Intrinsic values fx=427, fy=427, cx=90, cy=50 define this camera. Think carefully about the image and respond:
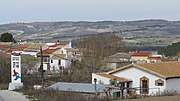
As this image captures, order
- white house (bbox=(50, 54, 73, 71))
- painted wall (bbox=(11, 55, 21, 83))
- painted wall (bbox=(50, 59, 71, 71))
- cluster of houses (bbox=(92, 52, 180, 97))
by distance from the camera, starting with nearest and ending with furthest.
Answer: cluster of houses (bbox=(92, 52, 180, 97))
painted wall (bbox=(11, 55, 21, 83))
painted wall (bbox=(50, 59, 71, 71))
white house (bbox=(50, 54, 73, 71))

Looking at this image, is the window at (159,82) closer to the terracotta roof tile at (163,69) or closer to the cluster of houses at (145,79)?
the cluster of houses at (145,79)

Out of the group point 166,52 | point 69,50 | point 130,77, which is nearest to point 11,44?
point 69,50

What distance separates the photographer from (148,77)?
32.1m

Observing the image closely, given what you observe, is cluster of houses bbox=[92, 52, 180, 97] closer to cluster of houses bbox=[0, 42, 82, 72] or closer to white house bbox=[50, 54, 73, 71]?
cluster of houses bbox=[0, 42, 82, 72]

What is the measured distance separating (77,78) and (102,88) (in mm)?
20671

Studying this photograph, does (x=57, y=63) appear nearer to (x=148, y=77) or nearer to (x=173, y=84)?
(x=148, y=77)

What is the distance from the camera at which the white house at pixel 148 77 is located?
3128 centimetres

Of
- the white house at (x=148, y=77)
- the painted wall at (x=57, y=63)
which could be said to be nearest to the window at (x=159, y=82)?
the white house at (x=148, y=77)

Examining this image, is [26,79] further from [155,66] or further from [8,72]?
[155,66]

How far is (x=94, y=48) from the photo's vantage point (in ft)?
224

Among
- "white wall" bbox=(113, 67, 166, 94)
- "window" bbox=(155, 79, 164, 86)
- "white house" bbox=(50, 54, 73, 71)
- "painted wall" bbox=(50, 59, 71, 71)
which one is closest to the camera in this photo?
"window" bbox=(155, 79, 164, 86)

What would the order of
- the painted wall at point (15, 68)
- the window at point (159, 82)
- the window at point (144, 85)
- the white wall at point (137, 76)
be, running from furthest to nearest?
the painted wall at point (15, 68) < the white wall at point (137, 76) < the window at point (144, 85) < the window at point (159, 82)

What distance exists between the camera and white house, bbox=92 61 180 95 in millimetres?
31281

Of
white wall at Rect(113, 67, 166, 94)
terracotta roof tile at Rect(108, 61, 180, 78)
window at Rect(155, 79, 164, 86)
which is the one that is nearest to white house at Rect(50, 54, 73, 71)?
white wall at Rect(113, 67, 166, 94)
